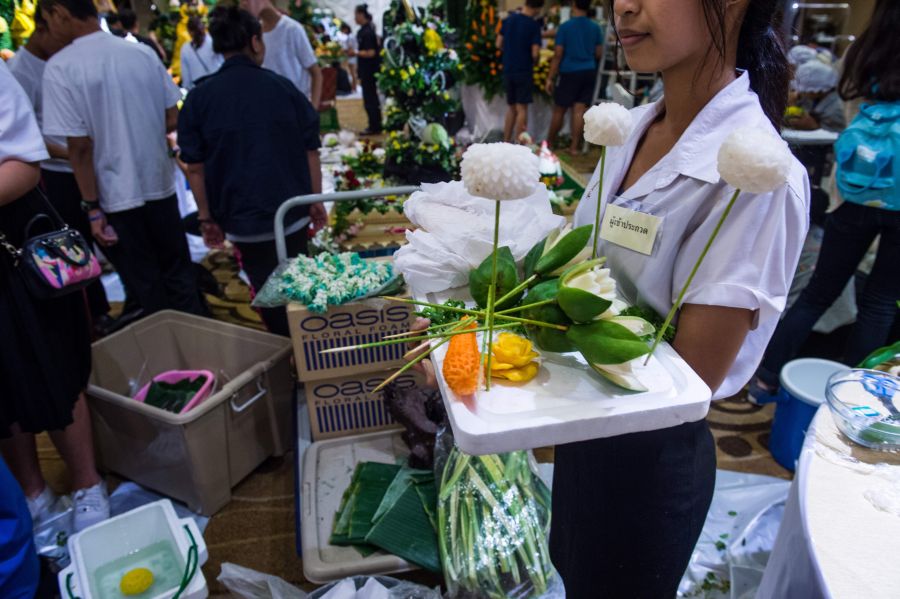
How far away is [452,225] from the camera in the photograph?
924 mm

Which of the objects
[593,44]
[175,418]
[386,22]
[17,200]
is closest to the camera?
[17,200]

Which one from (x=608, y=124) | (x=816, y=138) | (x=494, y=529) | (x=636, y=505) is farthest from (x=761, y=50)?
(x=816, y=138)

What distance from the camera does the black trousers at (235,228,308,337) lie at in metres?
2.38

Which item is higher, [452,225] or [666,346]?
[452,225]

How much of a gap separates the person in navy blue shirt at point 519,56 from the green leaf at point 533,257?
4631 mm

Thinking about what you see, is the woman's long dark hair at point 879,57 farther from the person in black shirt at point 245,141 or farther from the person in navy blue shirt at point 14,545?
the person in navy blue shirt at point 14,545

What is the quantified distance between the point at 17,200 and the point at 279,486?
4.01 ft

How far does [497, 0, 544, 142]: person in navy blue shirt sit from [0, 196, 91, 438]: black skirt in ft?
14.1

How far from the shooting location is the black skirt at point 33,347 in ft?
4.94

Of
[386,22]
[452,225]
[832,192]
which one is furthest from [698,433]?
[386,22]

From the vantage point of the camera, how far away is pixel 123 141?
2.29 meters

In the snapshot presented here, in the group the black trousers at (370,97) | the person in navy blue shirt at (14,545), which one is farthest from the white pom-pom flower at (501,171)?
the black trousers at (370,97)

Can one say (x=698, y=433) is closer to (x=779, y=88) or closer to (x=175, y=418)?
(x=779, y=88)

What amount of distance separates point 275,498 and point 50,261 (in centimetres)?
105
